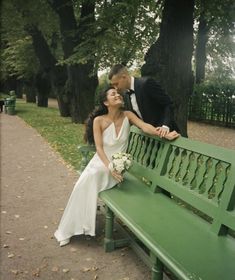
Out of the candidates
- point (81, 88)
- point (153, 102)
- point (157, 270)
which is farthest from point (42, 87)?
point (157, 270)

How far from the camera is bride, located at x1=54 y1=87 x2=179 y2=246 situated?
15.0ft

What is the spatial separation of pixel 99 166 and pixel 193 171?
1.24 meters

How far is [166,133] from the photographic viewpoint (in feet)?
15.3

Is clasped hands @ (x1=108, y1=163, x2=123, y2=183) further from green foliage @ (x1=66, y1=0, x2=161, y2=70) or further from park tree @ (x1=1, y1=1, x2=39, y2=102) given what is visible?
park tree @ (x1=1, y1=1, x2=39, y2=102)

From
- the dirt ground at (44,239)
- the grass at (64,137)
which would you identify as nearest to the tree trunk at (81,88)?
the grass at (64,137)

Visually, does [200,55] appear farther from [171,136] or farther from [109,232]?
[109,232]

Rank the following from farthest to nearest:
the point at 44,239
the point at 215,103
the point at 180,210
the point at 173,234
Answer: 1. the point at 215,103
2. the point at 44,239
3. the point at 180,210
4. the point at 173,234

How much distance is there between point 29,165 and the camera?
9336 millimetres

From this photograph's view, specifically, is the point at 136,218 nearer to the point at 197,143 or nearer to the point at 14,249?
the point at 197,143

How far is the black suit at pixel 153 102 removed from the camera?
195 inches

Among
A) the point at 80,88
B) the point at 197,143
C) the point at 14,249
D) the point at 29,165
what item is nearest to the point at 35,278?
the point at 14,249

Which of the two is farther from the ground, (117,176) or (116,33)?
(116,33)

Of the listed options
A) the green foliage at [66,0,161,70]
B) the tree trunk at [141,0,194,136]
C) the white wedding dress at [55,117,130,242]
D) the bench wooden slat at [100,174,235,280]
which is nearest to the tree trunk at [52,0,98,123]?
the green foliage at [66,0,161,70]

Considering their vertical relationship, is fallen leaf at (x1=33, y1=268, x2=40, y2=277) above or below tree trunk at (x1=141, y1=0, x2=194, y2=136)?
below
